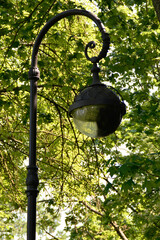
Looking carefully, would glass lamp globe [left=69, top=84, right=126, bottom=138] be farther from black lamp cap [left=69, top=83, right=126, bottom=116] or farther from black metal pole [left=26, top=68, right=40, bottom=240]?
black metal pole [left=26, top=68, right=40, bottom=240]

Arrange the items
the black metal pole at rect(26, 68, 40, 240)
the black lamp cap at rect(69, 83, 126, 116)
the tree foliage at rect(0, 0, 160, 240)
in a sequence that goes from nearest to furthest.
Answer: the black lamp cap at rect(69, 83, 126, 116), the black metal pole at rect(26, 68, 40, 240), the tree foliage at rect(0, 0, 160, 240)

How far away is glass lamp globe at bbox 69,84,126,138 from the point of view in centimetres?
337

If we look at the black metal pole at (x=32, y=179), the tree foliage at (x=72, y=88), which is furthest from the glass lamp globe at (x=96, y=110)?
the tree foliage at (x=72, y=88)

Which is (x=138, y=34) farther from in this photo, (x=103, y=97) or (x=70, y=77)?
(x=103, y=97)

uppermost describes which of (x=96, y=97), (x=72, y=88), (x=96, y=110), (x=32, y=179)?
(x=72, y=88)

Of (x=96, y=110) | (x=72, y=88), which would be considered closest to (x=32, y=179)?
(x=96, y=110)

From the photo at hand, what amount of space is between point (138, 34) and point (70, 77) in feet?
6.22

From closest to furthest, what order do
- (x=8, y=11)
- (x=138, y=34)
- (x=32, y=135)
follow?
(x=32, y=135) → (x=8, y=11) → (x=138, y=34)

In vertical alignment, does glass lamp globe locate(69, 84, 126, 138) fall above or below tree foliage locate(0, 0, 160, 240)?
below

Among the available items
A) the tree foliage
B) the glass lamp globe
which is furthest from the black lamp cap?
the tree foliage

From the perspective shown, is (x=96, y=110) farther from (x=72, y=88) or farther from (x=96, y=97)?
(x=72, y=88)

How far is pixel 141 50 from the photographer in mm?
7848

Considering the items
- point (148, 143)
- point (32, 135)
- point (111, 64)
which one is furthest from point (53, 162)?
point (32, 135)

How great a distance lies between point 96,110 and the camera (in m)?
3.37
